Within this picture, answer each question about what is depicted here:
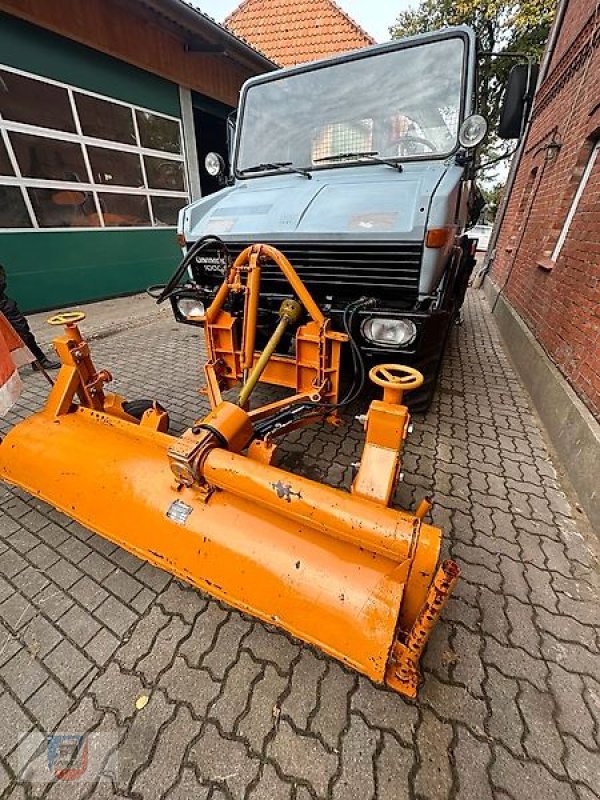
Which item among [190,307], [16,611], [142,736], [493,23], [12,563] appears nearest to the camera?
[142,736]

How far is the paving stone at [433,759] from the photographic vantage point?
4.06ft

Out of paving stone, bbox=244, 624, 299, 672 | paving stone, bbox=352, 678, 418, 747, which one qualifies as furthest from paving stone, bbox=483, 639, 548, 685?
paving stone, bbox=244, 624, 299, 672

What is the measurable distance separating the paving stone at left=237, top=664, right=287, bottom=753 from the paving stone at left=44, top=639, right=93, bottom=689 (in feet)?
2.00

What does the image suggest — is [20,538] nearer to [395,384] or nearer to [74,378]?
[74,378]

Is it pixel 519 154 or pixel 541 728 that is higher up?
pixel 519 154

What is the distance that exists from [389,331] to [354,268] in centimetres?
51

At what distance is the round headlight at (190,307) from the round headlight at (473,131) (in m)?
2.30

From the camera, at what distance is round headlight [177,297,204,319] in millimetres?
2906

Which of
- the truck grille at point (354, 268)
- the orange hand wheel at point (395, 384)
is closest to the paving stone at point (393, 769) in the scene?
the orange hand wheel at point (395, 384)

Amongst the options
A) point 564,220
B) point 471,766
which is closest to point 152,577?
point 471,766

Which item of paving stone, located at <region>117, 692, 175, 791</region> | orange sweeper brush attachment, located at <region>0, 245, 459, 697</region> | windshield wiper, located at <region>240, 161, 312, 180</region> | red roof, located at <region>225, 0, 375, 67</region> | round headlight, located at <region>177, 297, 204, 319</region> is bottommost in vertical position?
paving stone, located at <region>117, 692, 175, 791</region>

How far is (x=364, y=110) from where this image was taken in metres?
2.89

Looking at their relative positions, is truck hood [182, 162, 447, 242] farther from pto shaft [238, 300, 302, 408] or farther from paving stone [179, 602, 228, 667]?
paving stone [179, 602, 228, 667]

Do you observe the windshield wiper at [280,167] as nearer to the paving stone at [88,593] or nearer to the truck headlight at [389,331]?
the truck headlight at [389,331]
